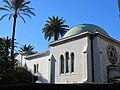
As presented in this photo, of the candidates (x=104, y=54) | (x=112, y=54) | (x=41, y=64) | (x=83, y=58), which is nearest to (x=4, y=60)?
(x=41, y=64)

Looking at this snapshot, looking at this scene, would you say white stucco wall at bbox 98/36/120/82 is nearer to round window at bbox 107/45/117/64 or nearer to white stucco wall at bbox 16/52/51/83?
round window at bbox 107/45/117/64

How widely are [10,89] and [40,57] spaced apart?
22826 mm

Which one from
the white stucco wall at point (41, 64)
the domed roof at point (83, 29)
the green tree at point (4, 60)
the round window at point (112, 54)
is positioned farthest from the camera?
the white stucco wall at point (41, 64)

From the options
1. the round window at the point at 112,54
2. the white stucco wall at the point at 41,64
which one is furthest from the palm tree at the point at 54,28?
the round window at the point at 112,54

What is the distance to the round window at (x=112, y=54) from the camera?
32969 millimetres

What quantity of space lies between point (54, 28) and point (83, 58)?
2239 centimetres

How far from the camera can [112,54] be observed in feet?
111

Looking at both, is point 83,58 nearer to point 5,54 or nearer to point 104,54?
point 104,54

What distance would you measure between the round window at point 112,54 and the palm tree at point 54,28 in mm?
19119

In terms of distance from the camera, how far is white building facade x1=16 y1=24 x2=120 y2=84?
3017cm

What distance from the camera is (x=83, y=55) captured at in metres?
30.7

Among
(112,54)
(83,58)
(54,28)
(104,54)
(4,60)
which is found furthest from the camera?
(54,28)

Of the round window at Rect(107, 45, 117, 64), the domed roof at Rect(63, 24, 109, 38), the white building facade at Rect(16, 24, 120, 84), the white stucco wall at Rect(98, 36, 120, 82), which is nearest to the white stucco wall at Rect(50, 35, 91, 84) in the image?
the white building facade at Rect(16, 24, 120, 84)

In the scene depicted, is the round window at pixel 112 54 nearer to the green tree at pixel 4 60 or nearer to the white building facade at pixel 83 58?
the white building facade at pixel 83 58
